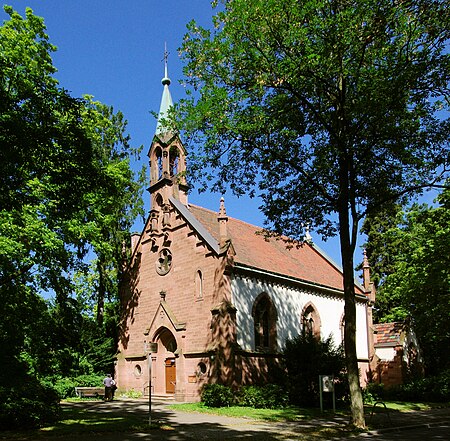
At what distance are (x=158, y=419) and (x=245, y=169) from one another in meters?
9.72

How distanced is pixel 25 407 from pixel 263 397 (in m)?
11.6

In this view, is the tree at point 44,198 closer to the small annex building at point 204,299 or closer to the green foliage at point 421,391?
the small annex building at point 204,299

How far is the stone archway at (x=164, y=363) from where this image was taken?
27.5 metres

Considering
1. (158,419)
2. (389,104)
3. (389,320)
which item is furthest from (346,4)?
(389,320)

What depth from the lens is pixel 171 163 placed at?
31.3 metres

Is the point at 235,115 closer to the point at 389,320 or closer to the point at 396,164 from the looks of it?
the point at 396,164

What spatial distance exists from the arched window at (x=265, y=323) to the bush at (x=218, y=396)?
14.4ft

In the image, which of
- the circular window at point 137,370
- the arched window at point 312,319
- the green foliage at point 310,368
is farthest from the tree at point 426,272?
the circular window at point 137,370

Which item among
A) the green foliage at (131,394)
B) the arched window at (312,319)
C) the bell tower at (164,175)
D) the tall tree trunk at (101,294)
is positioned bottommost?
the green foliage at (131,394)

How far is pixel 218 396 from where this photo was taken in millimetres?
21438

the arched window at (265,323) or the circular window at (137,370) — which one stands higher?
the arched window at (265,323)

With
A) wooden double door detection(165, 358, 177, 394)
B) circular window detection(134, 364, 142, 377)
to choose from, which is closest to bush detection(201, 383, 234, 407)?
wooden double door detection(165, 358, 177, 394)

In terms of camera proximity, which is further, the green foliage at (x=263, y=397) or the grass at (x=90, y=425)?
the green foliage at (x=263, y=397)

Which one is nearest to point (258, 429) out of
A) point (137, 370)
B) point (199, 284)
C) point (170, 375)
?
point (199, 284)
